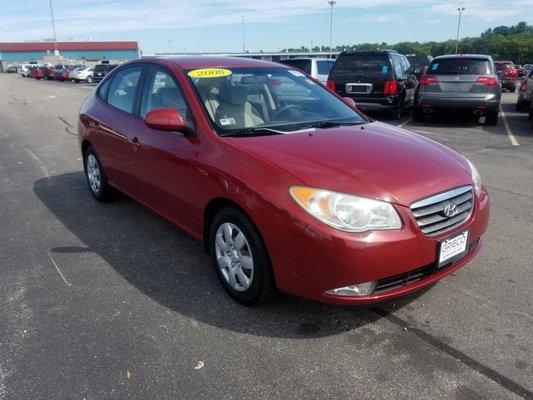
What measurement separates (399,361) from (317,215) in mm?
951

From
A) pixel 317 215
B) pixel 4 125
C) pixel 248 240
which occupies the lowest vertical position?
pixel 4 125

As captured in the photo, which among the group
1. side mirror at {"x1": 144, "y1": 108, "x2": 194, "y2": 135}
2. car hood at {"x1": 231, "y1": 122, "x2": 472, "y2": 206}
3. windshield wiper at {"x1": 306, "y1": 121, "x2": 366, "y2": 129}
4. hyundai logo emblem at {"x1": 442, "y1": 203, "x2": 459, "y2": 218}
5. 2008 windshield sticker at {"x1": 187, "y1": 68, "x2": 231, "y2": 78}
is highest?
2008 windshield sticker at {"x1": 187, "y1": 68, "x2": 231, "y2": 78}

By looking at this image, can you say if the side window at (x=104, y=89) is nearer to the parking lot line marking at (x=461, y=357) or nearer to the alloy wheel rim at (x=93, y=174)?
the alloy wheel rim at (x=93, y=174)

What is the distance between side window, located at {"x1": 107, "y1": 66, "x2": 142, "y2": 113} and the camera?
4.62 m

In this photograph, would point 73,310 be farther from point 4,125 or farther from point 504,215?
point 4,125

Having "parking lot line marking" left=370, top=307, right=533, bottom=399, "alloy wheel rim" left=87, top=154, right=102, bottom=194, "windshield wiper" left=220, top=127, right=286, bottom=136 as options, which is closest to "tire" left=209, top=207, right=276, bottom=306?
"windshield wiper" left=220, top=127, right=286, bottom=136

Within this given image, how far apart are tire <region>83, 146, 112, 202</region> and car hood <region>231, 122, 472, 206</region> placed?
8.77 feet

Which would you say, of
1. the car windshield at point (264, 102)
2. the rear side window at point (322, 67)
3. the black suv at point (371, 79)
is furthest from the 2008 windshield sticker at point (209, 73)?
the rear side window at point (322, 67)

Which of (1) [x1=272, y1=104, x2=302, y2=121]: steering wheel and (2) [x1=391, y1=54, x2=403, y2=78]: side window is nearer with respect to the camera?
(1) [x1=272, y1=104, x2=302, y2=121]: steering wheel

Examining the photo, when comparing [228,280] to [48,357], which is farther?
[228,280]

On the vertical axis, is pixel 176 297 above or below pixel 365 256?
below

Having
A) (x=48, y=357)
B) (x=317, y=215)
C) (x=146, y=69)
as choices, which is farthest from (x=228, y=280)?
(x=146, y=69)

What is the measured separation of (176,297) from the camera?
3436 millimetres

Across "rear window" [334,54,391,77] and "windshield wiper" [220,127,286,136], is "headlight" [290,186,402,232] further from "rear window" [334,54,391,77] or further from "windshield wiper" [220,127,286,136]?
"rear window" [334,54,391,77]
